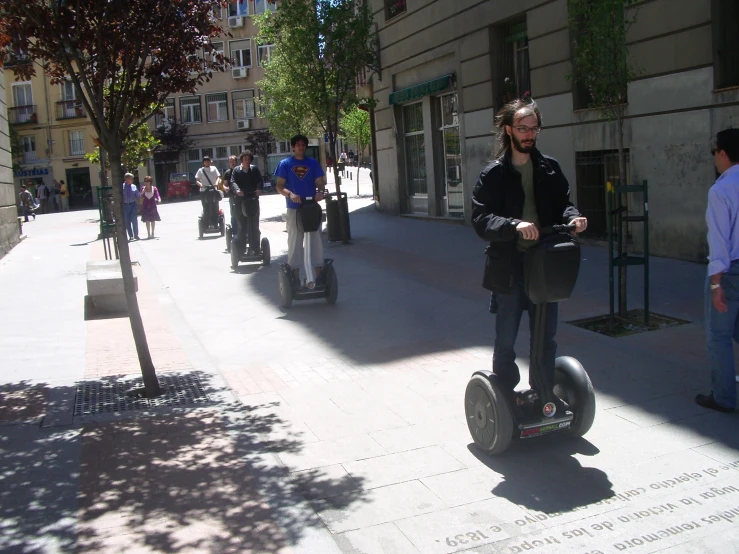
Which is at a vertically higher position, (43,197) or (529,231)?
(43,197)

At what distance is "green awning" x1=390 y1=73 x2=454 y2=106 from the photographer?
18203 mm

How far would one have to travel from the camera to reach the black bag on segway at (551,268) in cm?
427

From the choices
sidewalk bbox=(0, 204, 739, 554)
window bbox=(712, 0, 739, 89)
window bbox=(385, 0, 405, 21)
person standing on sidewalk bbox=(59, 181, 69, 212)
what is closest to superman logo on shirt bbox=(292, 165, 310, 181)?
sidewalk bbox=(0, 204, 739, 554)

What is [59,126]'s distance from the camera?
180ft

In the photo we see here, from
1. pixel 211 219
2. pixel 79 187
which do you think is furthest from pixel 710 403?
pixel 79 187

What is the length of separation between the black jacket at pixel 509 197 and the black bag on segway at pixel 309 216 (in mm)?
4955

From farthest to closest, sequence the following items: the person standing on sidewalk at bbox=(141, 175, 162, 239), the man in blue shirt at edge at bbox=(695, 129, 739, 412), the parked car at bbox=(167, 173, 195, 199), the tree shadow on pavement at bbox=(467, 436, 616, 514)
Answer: the parked car at bbox=(167, 173, 195, 199) < the person standing on sidewalk at bbox=(141, 175, 162, 239) < the man in blue shirt at edge at bbox=(695, 129, 739, 412) < the tree shadow on pavement at bbox=(467, 436, 616, 514)

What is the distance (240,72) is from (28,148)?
49.8 feet

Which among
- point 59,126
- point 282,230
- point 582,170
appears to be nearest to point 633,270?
point 582,170

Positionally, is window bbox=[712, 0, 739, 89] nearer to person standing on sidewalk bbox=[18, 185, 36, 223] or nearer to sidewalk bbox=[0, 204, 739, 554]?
sidewalk bbox=[0, 204, 739, 554]

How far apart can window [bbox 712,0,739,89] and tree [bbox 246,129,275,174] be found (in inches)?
1889

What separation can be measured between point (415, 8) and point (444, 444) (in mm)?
16196

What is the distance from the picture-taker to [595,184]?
13625mm

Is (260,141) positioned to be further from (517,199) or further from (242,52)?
(517,199)
